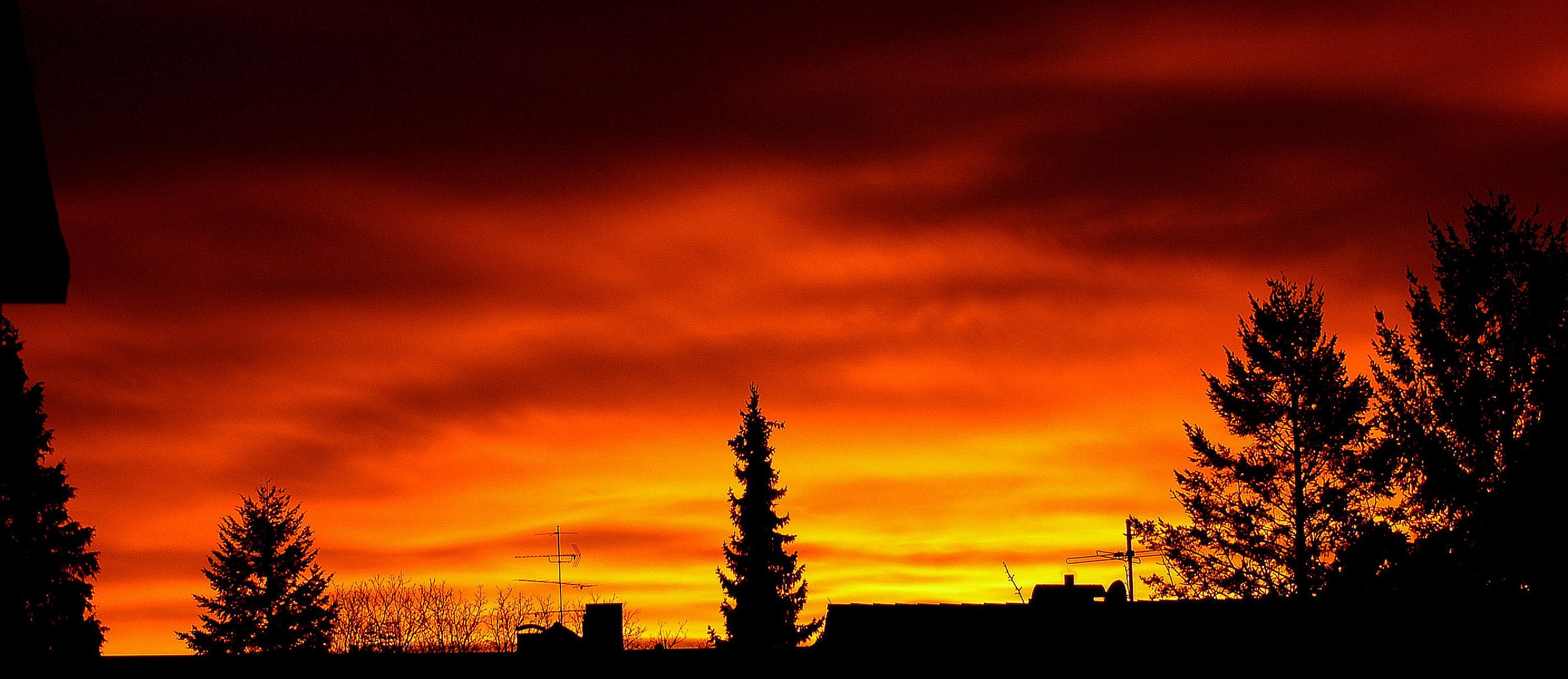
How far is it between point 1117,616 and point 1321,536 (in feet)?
67.3

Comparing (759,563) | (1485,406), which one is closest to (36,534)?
(759,563)

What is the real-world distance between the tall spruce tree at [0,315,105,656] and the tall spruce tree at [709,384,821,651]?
23.8 metres

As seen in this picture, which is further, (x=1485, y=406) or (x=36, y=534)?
(x=36, y=534)

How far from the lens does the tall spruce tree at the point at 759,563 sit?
55.6 metres

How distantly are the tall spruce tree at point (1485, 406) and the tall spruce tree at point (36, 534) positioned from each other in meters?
39.8

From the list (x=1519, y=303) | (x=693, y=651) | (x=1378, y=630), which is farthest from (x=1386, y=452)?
(x=693, y=651)

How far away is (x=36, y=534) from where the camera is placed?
148 ft

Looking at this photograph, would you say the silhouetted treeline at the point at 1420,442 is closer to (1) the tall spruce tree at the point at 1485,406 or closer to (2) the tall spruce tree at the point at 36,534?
(1) the tall spruce tree at the point at 1485,406

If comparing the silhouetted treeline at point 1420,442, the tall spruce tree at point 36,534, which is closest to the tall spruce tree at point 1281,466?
the silhouetted treeline at point 1420,442

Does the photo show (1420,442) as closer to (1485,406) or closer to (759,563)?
(1485,406)

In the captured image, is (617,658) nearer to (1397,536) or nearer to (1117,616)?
(1117,616)

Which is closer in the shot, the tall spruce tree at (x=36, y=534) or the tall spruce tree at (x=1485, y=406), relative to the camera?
the tall spruce tree at (x=1485, y=406)

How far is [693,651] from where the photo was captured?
2181 cm

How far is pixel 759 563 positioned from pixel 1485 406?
29.0 meters
